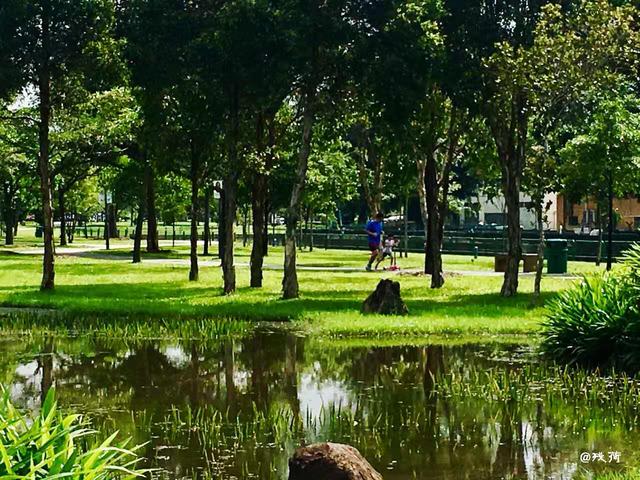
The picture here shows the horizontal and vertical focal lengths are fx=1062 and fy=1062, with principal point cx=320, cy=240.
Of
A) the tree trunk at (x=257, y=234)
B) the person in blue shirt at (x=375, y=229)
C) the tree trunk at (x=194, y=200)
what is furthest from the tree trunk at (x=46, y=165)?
the person in blue shirt at (x=375, y=229)

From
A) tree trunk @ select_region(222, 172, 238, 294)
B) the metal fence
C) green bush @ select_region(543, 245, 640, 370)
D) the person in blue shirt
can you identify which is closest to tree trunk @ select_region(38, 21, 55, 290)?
tree trunk @ select_region(222, 172, 238, 294)

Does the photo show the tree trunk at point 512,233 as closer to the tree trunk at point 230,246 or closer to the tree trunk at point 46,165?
the tree trunk at point 230,246

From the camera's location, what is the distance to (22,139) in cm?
4953

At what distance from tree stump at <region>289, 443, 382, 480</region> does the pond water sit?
1738 mm

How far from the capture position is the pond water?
412 inches

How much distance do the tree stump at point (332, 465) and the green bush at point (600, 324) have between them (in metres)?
8.73

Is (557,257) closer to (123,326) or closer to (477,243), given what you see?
(477,243)

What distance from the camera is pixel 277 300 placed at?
1059 inches

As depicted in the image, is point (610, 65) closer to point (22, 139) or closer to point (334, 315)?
point (334, 315)

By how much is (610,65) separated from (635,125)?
20453mm

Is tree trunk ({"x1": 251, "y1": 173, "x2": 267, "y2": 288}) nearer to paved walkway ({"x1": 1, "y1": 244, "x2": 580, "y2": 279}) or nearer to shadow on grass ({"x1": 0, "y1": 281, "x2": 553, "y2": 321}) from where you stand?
shadow on grass ({"x1": 0, "y1": 281, "x2": 553, "y2": 321})

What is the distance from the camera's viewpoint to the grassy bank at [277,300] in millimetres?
21938

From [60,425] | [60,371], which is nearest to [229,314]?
[60,371]

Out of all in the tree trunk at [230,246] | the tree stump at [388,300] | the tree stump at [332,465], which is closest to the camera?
the tree stump at [332,465]
